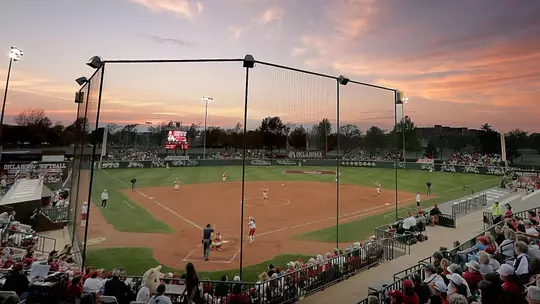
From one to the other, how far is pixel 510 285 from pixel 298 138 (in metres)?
71.0

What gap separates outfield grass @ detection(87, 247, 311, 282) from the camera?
12539 mm

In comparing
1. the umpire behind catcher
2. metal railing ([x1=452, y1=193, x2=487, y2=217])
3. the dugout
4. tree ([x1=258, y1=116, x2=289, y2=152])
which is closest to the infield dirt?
the umpire behind catcher

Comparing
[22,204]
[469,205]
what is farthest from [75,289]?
[469,205]

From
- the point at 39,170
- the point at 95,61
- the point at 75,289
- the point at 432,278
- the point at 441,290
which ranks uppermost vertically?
the point at 95,61

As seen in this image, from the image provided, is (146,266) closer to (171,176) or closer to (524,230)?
(524,230)

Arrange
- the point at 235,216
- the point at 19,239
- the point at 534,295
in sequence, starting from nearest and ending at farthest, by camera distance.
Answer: the point at 534,295 → the point at 19,239 → the point at 235,216

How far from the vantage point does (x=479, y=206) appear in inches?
913

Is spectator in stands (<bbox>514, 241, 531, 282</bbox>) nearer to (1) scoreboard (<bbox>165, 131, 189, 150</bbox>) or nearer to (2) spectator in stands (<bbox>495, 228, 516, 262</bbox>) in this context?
(2) spectator in stands (<bbox>495, 228, 516, 262</bbox>)

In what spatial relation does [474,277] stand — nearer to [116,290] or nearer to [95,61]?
[116,290]

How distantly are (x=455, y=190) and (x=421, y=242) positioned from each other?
24.7 metres

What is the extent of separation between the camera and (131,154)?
65.3m

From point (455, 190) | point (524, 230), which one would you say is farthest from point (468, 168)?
point (524, 230)

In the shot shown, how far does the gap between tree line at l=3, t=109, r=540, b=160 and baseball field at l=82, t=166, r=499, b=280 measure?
23.0 m

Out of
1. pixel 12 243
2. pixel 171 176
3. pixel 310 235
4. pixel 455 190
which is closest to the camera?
pixel 12 243
